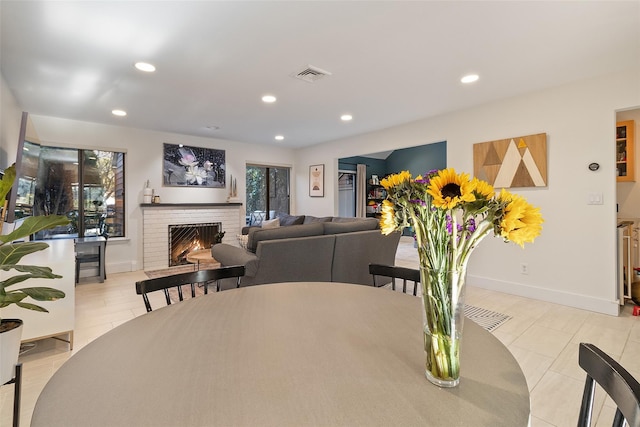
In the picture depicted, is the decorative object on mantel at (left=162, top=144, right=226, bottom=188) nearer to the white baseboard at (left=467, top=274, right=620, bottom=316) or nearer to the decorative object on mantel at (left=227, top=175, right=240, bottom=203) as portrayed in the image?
the decorative object on mantel at (left=227, top=175, right=240, bottom=203)

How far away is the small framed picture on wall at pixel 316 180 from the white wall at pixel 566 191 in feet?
9.87

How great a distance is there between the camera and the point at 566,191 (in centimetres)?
339

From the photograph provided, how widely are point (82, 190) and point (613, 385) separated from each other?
6173 mm

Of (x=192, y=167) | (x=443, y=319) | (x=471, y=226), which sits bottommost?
(x=443, y=319)

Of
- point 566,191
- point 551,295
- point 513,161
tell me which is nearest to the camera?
point 566,191

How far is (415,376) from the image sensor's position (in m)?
0.75

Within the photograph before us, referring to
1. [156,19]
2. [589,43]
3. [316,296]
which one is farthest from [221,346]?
[589,43]

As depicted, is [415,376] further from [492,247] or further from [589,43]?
[492,247]

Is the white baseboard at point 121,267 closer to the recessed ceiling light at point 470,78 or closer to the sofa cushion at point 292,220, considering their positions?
the sofa cushion at point 292,220

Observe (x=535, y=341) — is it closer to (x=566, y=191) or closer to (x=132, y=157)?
(x=566, y=191)

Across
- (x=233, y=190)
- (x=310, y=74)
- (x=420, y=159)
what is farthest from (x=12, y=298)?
(x=420, y=159)

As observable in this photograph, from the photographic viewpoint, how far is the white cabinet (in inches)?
87.3

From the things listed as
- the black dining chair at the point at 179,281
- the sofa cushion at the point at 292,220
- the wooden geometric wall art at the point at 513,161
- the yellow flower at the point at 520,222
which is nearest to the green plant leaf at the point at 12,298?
the black dining chair at the point at 179,281

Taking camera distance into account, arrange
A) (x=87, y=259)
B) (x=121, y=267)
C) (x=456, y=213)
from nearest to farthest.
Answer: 1. (x=456, y=213)
2. (x=87, y=259)
3. (x=121, y=267)
